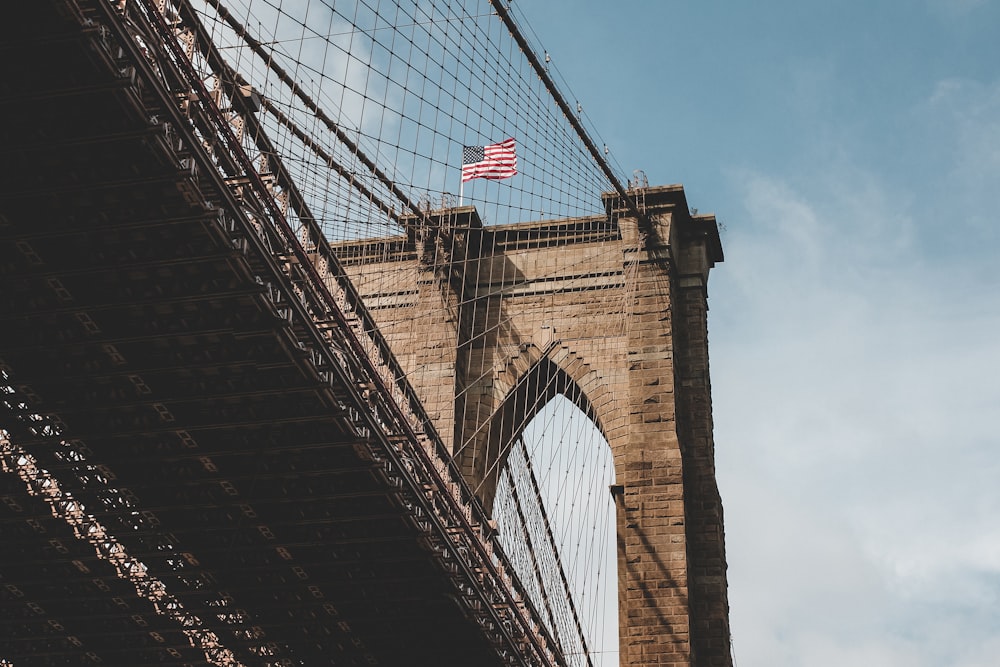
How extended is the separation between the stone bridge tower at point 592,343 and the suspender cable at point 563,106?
793 mm

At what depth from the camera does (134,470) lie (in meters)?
24.0

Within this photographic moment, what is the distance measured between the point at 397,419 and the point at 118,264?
5.23m

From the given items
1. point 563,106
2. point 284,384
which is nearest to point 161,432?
point 284,384

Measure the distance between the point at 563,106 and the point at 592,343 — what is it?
5.14 meters

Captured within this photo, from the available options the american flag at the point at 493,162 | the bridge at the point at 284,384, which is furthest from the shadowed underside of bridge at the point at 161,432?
the american flag at the point at 493,162

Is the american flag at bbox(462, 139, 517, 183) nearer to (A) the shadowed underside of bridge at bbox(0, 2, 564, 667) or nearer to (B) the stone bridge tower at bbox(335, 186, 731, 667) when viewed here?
(B) the stone bridge tower at bbox(335, 186, 731, 667)

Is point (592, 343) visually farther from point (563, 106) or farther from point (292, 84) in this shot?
point (292, 84)

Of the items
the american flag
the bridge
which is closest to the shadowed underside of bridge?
the bridge

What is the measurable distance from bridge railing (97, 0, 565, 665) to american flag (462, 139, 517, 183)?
688 cm

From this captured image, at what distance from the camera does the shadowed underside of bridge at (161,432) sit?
58.8 ft

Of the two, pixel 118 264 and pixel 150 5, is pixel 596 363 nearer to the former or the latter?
pixel 118 264

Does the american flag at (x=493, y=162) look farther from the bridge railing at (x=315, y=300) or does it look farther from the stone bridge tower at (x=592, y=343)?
the bridge railing at (x=315, y=300)

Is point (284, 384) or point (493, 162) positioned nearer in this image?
point (284, 384)

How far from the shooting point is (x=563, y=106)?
102 feet
